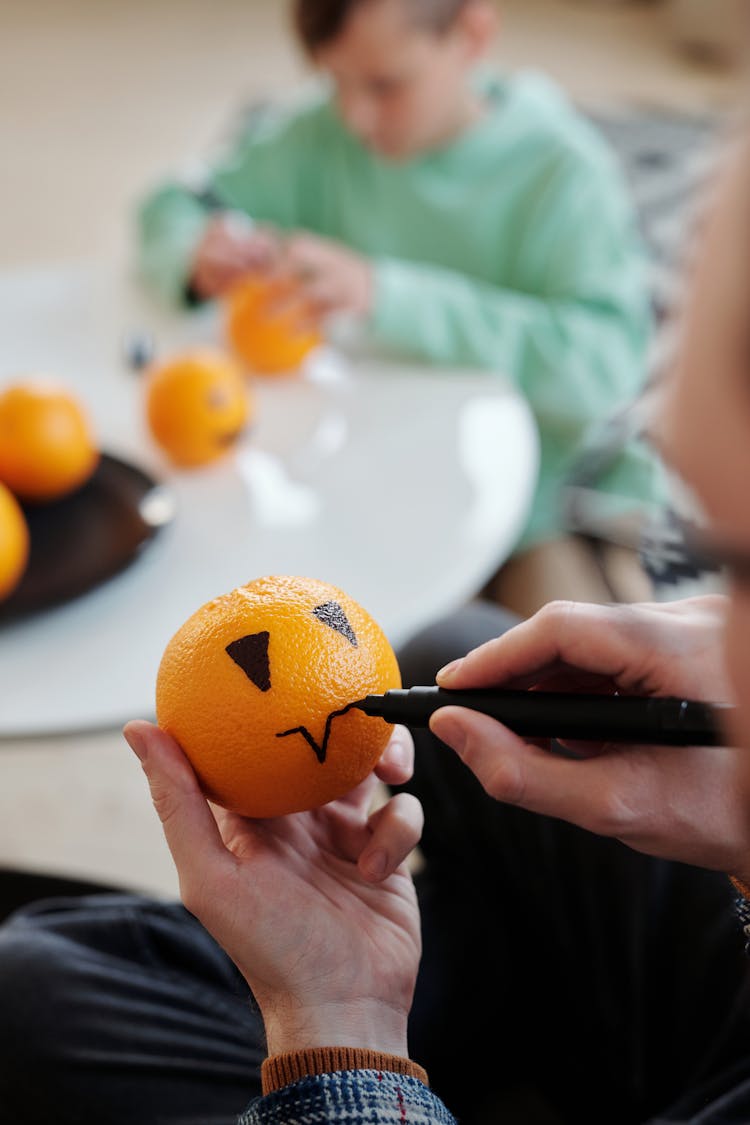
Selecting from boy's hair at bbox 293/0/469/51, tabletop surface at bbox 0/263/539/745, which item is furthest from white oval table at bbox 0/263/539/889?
boy's hair at bbox 293/0/469/51

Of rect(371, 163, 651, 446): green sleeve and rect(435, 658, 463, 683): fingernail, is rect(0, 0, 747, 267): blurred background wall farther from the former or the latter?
rect(435, 658, 463, 683): fingernail

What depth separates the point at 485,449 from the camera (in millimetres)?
969

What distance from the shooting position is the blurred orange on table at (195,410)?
3.03ft

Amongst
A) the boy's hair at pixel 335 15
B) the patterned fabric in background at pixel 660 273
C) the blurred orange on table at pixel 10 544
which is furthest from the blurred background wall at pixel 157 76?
the blurred orange on table at pixel 10 544

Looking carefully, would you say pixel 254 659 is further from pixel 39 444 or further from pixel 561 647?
pixel 39 444

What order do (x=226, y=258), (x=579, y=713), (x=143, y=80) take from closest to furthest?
(x=579, y=713)
(x=226, y=258)
(x=143, y=80)

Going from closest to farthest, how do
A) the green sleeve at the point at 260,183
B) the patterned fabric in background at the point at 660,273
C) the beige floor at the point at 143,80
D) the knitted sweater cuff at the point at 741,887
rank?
the patterned fabric in background at the point at 660,273
the knitted sweater cuff at the point at 741,887
the green sleeve at the point at 260,183
the beige floor at the point at 143,80

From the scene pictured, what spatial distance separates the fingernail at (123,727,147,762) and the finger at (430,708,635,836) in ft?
0.44

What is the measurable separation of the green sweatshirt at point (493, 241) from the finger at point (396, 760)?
0.64m

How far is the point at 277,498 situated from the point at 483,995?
1.44 feet

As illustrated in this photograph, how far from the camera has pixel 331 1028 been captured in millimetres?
485

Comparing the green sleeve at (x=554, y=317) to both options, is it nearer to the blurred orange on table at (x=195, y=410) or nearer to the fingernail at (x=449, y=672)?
the blurred orange on table at (x=195, y=410)

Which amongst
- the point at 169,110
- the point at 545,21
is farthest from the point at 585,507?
the point at 545,21

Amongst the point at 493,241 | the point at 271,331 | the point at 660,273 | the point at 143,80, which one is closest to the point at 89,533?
the point at 271,331
